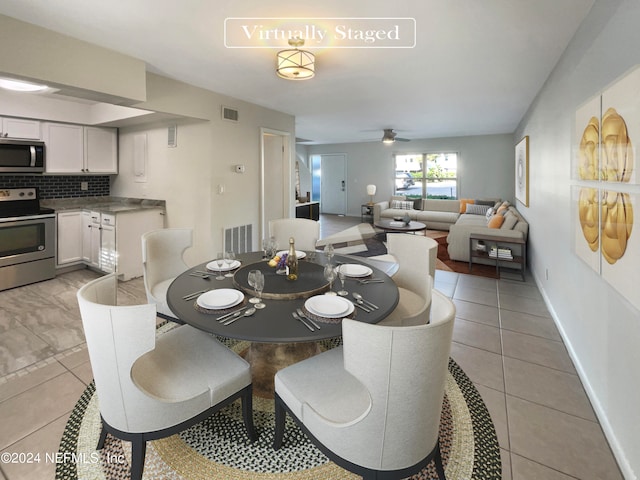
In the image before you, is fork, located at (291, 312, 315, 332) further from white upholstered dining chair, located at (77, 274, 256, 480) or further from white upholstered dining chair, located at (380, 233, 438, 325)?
white upholstered dining chair, located at (380, 233, 438, 325)

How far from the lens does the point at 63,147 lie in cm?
471

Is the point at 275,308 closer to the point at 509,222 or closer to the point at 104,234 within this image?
the point at 104,234

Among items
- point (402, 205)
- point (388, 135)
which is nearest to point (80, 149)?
point (388, 135)

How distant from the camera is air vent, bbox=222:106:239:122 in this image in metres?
4.33

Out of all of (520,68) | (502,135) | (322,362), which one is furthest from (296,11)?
(502,135)

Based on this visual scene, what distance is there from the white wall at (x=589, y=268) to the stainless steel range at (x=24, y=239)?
5760 millimetres

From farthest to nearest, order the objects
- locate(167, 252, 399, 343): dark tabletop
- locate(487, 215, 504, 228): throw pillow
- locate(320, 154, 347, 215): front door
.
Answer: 1. locate(320, 154, 347, 215): front door
2. locate(487, 215, 504, 228): throw pillow
3. locate(167, 252, 399, 343): dark tabletop

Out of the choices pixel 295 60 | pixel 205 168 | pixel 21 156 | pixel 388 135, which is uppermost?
pixel 388 135

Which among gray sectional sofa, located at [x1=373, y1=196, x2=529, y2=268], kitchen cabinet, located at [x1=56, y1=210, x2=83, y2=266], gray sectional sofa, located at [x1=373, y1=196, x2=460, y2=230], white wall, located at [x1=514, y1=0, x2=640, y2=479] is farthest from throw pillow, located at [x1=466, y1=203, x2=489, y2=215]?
kitchen cabinet, located at [x1=56, y1=210, x2=83, y2=266]

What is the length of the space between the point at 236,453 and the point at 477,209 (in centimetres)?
811

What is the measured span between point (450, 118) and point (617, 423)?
18.2 ft

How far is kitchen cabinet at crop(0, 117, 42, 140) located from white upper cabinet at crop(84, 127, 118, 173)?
0.64m

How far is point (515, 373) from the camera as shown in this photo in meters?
2.35

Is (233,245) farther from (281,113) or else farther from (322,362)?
(322,362)
